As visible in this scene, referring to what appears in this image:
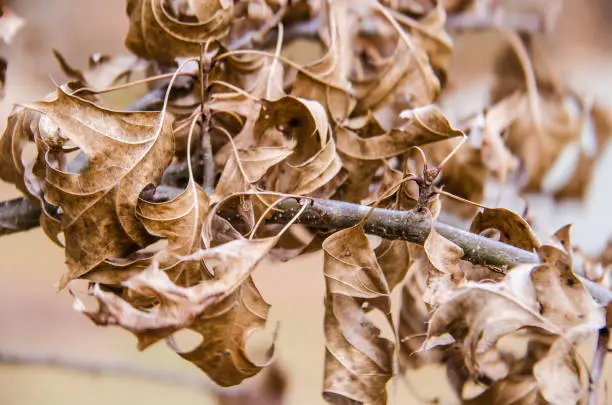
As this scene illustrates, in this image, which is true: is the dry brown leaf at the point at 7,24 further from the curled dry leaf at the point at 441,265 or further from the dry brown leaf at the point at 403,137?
the curled dry leaf at the point at 441,265

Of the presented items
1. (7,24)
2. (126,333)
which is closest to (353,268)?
(7,24)

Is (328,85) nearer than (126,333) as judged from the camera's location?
Yes

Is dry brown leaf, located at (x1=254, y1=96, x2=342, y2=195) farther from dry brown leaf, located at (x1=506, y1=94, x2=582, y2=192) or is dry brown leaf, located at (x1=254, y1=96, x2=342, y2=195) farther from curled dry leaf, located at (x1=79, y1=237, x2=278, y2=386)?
dry brown leaf, located at (x1=506, y1=94, x2=582, y2=192)

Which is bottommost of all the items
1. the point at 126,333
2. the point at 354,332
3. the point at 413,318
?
the point at 126,333

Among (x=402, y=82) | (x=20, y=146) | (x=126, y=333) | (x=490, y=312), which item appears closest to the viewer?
(x=490, y=312)

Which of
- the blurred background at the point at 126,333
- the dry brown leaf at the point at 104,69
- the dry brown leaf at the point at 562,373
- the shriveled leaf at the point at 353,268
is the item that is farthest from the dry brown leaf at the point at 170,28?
the blurred background at the point at 126,333

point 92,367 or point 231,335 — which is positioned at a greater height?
point 231,335

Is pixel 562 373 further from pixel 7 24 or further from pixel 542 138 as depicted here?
pixel 7 24

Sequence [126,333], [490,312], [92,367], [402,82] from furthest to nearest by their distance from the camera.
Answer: [126,333] < [92,367] < [402,82] < [490,312]
